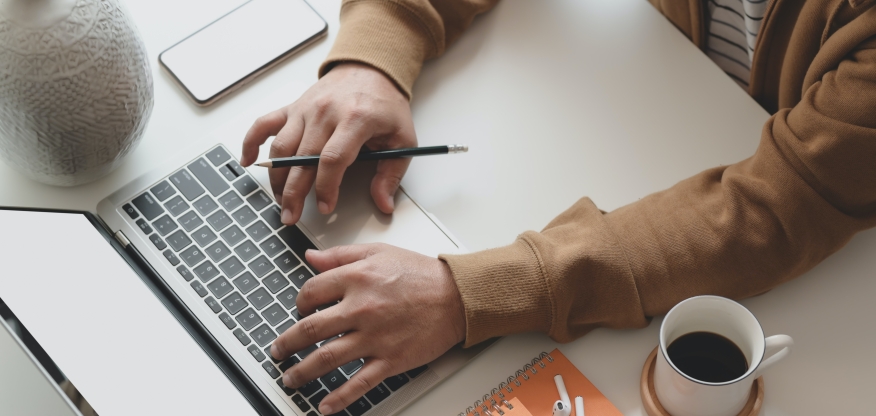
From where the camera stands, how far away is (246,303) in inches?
29.7

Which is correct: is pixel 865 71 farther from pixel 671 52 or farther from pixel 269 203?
pixel 269 203

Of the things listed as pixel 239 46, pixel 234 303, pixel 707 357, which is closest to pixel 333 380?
pixel 234 303

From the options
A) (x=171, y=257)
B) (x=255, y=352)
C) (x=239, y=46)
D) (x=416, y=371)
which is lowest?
(x=416, y=371)

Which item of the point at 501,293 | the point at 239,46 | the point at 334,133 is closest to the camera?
the point at 501,293

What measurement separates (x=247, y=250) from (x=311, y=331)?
0.13 meters

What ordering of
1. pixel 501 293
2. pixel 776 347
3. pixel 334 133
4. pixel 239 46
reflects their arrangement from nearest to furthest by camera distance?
pixel 776 347, pixel 501 293, pixel 334 133, pixel 239 46

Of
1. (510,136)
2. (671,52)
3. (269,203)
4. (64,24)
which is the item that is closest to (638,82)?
(671,52)

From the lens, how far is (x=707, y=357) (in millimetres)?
669

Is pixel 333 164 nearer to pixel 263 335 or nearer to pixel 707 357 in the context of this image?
pixel 263 335

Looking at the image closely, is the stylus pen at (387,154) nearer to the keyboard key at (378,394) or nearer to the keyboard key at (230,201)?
the keyboard key at (230,201)

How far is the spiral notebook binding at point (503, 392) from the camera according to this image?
706mm

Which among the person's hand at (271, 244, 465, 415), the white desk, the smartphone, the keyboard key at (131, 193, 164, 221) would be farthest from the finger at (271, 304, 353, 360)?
the smartphone

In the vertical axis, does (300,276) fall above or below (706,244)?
above

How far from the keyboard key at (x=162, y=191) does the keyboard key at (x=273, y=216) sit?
10 centimetres
